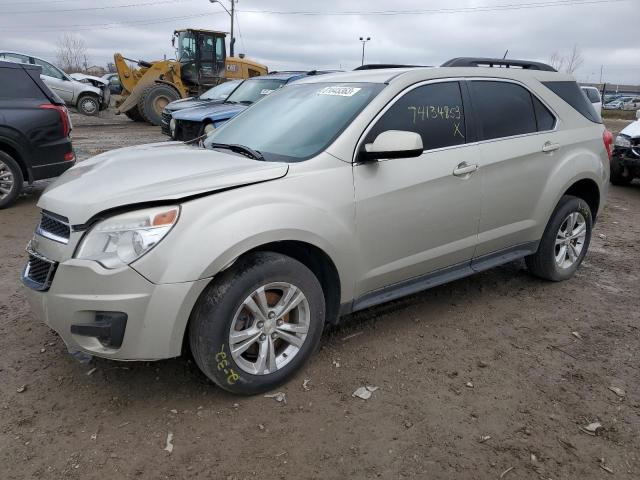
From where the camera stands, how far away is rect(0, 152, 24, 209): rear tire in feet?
22.6

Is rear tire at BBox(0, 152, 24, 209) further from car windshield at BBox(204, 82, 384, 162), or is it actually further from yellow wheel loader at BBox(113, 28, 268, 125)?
yellow wheel loader at BBox(113, 28, 268, 125)

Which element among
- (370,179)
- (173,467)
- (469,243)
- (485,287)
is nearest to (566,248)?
(485,287)

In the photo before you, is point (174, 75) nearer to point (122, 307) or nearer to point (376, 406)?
point (122, 307)

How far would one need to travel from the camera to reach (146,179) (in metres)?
2.86

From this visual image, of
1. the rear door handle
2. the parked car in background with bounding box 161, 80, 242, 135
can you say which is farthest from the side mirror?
the parked car in background with bounding box 161, 80, 242, 135

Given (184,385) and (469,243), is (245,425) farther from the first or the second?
(469,243)

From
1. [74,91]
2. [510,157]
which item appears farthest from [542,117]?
[74,91]

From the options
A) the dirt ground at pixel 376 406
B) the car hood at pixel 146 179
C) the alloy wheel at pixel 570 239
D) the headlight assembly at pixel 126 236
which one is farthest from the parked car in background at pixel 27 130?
the alloy wheel at pixel 570 239

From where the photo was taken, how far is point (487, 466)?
2510 mm

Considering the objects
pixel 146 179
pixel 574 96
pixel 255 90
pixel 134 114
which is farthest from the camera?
pixel 134 114

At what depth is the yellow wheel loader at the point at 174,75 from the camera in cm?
1806

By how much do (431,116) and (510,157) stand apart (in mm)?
754

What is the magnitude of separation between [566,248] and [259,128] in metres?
2.89

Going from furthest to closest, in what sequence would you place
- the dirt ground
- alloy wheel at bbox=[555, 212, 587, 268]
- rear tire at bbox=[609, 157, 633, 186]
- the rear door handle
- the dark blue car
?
rear tire at bbox=[609, 157, 633, 186] → the dark blue car → alloy wheel at bbox=[555, 212, 587, 268] → the rear door handle → the dirt ground
